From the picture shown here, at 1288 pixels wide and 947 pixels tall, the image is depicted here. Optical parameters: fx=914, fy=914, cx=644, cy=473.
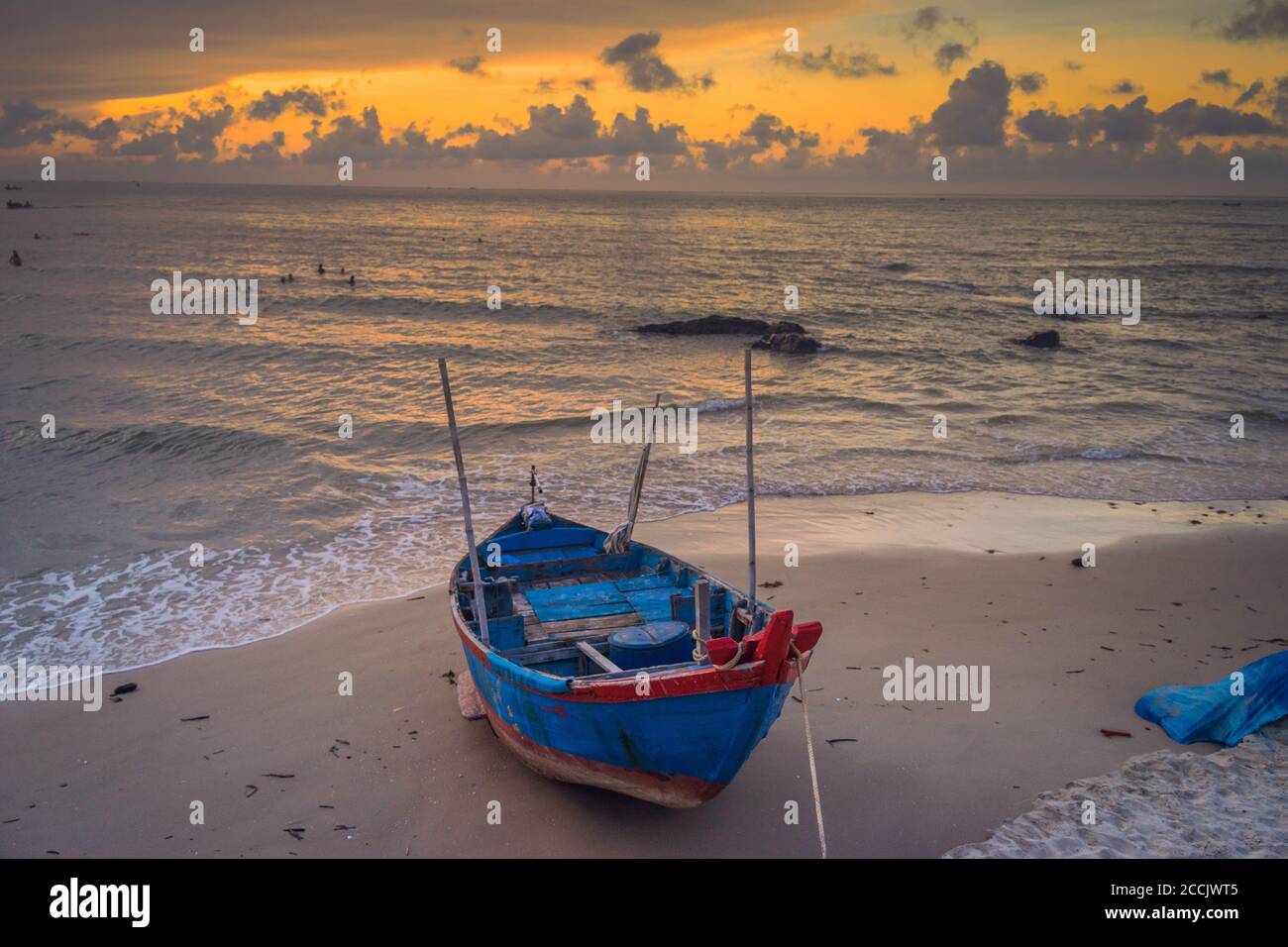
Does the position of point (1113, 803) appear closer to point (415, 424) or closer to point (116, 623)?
point (116, 623)

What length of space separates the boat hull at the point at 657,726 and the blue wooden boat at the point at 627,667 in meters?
0.01

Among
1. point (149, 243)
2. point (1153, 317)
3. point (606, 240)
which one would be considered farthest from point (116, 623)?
point (606, 240)

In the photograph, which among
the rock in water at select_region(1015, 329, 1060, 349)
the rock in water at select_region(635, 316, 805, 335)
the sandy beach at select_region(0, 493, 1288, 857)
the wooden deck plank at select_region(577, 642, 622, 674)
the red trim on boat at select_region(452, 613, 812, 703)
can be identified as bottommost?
the sandy beach at select_region(0, 493, 1288, 857)

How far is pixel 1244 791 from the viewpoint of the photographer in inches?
Result: 289

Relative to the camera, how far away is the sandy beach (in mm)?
7473

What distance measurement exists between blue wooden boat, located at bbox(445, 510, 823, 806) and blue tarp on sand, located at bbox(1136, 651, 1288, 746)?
411cm

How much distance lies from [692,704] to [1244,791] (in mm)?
4629

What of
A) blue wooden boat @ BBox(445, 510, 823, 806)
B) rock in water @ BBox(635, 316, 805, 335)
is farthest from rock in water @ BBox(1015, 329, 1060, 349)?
blue wooden boat @ BBox(445, 510, 823, 806)

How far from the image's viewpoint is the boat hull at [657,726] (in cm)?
652

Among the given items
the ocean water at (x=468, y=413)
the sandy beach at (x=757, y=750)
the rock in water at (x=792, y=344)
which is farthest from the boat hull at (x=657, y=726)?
the rock in water at (x=792, y=344)

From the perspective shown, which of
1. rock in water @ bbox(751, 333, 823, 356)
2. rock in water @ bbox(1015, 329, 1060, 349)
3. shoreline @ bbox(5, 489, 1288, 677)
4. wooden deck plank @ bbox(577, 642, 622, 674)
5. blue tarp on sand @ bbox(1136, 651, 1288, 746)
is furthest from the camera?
rock in water @ bbox(1015, 329, 1060, 349)

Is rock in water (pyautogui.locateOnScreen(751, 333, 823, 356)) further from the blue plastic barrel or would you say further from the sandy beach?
the blue plastic barrel

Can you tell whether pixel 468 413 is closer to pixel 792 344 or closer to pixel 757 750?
pixel 792 344

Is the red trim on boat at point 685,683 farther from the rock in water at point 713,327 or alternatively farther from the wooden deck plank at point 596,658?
the rock in water at point 713,327
